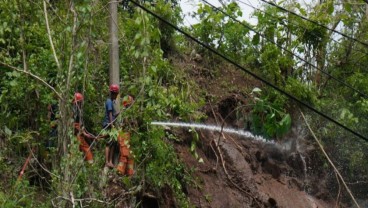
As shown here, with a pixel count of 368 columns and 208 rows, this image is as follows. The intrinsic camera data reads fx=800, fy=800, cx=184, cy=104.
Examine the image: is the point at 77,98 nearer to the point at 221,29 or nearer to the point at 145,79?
the point at 145,79

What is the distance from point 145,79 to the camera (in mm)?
8438

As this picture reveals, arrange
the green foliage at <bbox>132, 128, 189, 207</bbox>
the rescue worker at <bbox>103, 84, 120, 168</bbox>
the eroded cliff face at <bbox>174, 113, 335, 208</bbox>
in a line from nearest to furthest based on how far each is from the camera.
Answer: the rescue worker at <bbox>103, 84, 120, 168</bbox> → the green foliage at <bbox>132, 128, 189, 207</bbox> → the eroded cliff face at <bbox>174, 113, 335, 208</bbox>

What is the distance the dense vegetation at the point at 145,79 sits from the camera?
834cm

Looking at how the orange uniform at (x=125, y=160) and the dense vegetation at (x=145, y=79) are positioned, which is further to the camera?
the orange uniform at (x=125, y=160)

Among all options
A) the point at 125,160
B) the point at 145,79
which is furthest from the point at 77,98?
the point at 125,160

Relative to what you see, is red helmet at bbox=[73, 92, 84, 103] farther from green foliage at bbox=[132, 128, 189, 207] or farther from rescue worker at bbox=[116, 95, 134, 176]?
green foliage at bbox=[132, 128, 189, 207]

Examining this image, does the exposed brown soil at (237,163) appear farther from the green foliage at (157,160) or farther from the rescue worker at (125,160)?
the rescue worker at (125,160)

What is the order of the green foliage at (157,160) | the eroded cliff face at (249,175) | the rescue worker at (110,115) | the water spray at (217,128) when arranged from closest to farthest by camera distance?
the rescue worker at (110,115), the green foliage at (157,160), the water spray at (217,128), the eroded cliff face at (249,175)

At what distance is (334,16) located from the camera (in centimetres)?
1544

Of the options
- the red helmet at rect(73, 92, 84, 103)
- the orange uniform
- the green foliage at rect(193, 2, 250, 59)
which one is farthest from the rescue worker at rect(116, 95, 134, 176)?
the green foliage at rect(193, 2, 250, 59)

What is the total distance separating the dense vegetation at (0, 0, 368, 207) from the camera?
8336 millimetres

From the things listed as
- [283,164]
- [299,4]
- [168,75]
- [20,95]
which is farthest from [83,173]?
[299,4]

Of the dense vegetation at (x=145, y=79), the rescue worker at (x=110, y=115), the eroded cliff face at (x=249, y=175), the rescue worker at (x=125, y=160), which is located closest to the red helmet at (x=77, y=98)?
the dense vegetation at (x=145, y=79)

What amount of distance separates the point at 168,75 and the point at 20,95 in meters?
2.93
